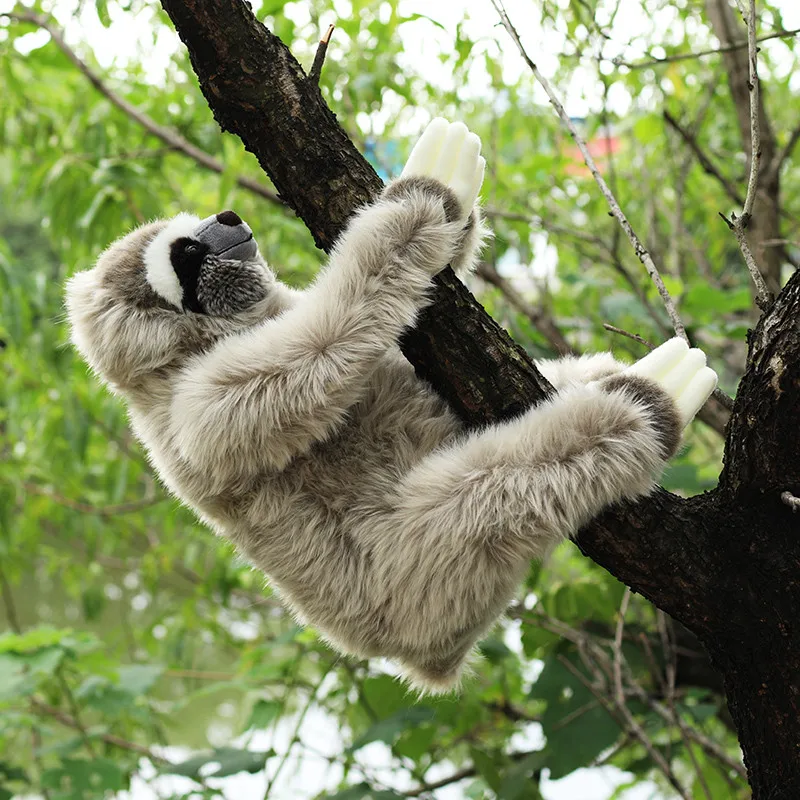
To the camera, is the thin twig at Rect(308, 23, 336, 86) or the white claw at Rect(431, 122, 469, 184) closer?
the thin twig at Rect(308, 23, 336, 86)

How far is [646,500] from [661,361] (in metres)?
0.30

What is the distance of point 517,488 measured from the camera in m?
1.65

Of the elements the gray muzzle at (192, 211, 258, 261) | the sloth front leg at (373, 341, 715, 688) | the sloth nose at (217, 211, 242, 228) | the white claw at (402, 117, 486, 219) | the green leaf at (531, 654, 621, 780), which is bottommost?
the green leaf at (531, 654, 621, 780)

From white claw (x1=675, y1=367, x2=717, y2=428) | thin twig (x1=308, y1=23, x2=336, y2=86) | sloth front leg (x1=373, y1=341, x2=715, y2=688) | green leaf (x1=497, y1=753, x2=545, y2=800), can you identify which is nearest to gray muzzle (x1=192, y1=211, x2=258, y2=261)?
thin twig (x1=308, y1=23, x2=336, y2=86)

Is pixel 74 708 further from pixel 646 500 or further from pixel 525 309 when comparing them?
pixel 646 500

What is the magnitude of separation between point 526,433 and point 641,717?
1.77m

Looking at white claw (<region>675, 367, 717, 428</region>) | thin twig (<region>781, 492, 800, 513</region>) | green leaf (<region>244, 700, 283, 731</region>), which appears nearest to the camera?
thin twig (<region>781, 492, 800, 513</region>)

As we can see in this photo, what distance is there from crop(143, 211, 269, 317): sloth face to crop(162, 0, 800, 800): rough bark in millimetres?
279

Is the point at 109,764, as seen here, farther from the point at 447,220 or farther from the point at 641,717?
the point at 447,220

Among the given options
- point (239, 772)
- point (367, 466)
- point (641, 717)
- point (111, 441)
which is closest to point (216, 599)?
point (111, 441)

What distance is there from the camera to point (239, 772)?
8.79 ft

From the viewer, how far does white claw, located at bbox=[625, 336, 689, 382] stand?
1.77 m

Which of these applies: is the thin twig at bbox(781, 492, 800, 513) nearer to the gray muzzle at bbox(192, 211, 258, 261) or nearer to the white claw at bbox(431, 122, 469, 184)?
the white claw at bbox(431, 122, 469, 184)

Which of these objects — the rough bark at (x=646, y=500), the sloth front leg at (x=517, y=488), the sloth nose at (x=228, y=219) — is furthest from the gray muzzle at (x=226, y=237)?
the sloth front leg at (x=517, y=488)
